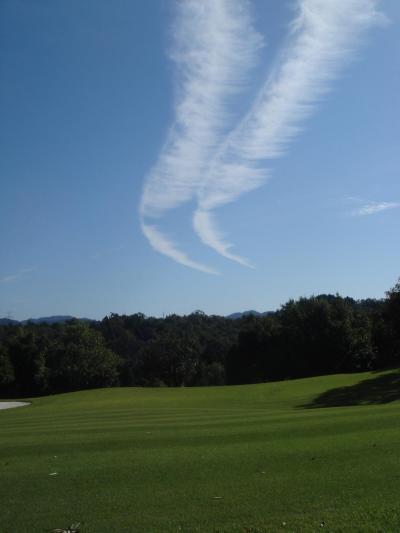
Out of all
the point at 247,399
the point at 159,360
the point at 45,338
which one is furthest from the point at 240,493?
the point at 159,360

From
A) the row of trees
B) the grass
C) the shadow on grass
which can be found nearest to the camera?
the grass

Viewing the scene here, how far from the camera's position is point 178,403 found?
36312 mm

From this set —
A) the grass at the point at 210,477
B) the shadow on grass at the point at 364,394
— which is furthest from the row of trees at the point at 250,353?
the grass at the point at 210,477

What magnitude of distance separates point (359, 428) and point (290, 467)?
565 cm

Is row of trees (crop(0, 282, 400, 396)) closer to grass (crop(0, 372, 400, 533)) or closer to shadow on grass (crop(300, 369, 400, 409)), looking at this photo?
shadow on grass (crop(300, 369, 400, 409))

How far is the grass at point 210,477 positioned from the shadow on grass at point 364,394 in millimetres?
14054

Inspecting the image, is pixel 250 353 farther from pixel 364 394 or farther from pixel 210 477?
pixel 210 477

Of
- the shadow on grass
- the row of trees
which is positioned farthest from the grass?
the row of trees

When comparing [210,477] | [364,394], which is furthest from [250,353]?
[210,477]

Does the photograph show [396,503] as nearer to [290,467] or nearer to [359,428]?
[290,467]

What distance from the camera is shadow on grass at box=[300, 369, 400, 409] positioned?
106 ft

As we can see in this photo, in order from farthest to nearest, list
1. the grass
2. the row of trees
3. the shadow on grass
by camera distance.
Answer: the row of trees < the shadow on grass < the grass

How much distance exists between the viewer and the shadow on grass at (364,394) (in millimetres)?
32194

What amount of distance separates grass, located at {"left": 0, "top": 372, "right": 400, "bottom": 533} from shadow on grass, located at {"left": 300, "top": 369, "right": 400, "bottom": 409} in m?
14.1
